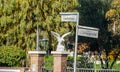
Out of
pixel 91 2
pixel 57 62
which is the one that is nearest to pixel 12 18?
pixel 91 2

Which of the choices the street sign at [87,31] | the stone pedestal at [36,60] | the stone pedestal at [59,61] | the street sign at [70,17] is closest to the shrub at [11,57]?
the stone pedestal at [36,60]

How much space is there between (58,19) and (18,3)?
10.3 ft

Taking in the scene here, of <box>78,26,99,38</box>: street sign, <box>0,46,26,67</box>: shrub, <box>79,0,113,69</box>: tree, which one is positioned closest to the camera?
<box>78,26,99,38</box>: street sign

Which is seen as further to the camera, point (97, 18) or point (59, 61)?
point (97, 18)

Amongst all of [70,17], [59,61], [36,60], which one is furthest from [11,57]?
[70,17]

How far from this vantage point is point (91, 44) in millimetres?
28422

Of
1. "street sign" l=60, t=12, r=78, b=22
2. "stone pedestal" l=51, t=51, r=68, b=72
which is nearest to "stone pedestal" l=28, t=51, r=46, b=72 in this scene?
"stone pedestal" l=51, t=51, r=68, b=72

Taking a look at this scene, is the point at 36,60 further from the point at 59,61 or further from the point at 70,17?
the point at 70,17

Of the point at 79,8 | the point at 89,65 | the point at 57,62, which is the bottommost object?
the point at 89,65

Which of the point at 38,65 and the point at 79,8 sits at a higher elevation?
the point at 79,8

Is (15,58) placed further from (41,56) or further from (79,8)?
(79,8)

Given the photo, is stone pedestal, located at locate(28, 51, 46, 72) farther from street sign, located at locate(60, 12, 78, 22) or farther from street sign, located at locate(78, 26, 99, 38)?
street sign, located at locate(78, 26, 99, 38)

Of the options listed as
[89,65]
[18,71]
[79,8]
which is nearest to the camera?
[18,71]

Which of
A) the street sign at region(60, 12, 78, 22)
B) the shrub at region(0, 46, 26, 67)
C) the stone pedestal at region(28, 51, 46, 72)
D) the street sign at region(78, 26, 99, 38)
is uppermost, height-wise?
the street sign at region(60, 12, 78, 22)
